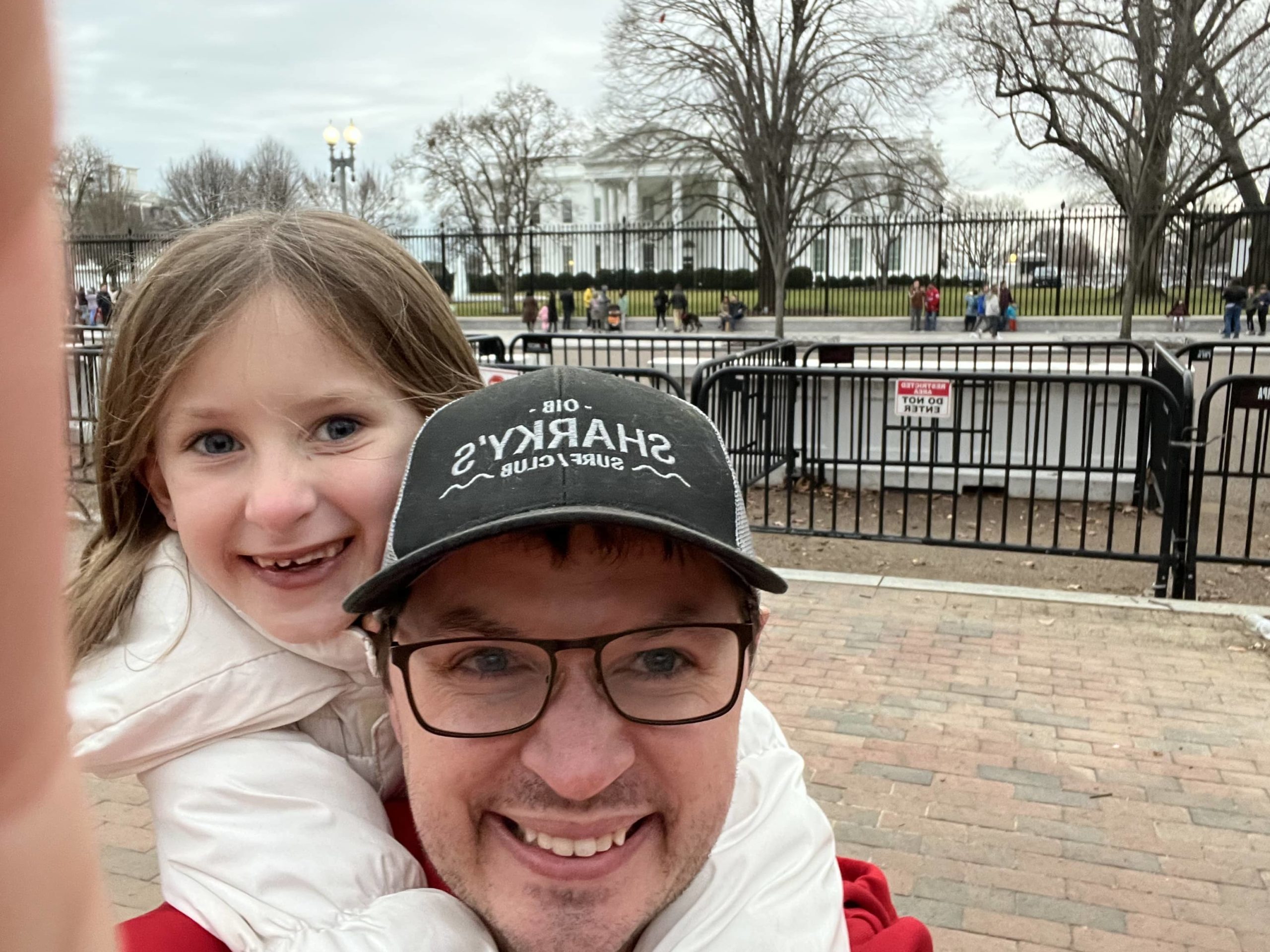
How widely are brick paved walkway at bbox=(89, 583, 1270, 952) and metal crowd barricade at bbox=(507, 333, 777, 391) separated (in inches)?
237

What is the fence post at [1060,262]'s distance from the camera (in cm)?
2675

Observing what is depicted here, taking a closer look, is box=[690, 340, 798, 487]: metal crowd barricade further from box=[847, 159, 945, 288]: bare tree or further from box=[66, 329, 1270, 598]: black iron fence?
box=[847, 159, 945, 288]: bare tree

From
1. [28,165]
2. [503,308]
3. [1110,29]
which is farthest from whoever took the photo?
[503,308]

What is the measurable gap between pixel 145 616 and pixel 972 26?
25818mm

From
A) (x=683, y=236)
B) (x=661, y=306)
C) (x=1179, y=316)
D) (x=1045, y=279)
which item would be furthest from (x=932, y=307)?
(x=683, y=236)

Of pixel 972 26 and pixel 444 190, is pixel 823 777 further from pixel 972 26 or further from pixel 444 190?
pixel 444 190

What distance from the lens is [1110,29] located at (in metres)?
21.8

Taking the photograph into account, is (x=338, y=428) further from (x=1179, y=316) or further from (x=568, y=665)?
(x=1179, y=316)

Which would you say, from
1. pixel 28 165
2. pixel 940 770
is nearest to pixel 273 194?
pixel 28 165

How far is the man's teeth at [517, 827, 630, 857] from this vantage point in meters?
1.28

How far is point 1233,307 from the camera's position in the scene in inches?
995

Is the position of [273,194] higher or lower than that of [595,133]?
lower

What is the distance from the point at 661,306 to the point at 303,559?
32.7 m

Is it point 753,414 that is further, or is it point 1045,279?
point 1045,279
